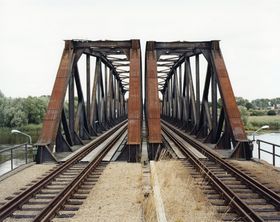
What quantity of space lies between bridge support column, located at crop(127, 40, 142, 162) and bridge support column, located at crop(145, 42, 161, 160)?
46 cm

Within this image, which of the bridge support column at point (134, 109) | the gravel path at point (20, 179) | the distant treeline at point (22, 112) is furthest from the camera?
the distant treeline at point (22, 112)

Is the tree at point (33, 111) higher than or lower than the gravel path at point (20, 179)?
higher

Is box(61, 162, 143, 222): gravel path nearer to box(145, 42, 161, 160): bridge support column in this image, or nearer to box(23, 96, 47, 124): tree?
box(145, 42, 161, 160): bridge support column

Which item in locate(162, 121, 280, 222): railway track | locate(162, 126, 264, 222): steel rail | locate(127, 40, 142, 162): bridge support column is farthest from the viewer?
locate(127, 40, 142, 162): bridge support column

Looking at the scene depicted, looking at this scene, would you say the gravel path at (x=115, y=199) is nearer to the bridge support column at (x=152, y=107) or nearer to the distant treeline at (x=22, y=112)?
the bridge support column at (x=152, y=107)

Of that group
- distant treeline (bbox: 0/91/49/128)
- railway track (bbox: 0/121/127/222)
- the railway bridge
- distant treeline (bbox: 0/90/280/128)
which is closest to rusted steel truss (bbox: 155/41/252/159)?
the railway bridge

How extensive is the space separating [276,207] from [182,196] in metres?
2.07

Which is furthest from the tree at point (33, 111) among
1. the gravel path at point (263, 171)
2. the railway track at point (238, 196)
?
the railway track at point (238, 196)

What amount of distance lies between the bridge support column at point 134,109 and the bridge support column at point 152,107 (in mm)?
458

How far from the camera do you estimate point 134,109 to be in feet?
52.4

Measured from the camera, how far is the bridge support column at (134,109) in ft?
48.5

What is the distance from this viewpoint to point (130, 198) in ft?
29.5

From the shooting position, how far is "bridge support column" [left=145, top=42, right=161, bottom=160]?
15062mm

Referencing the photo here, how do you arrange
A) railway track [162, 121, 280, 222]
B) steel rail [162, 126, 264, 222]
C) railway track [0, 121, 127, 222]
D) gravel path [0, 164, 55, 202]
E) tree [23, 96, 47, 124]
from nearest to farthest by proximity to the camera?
steel rail [162, 126, 264, 222]
railway track [162, 121, 280, 222]
railway track [0, 121, 127, 222]
gravel path [0, 164, 55, 202]
tree [23, 96, 47, 124]
